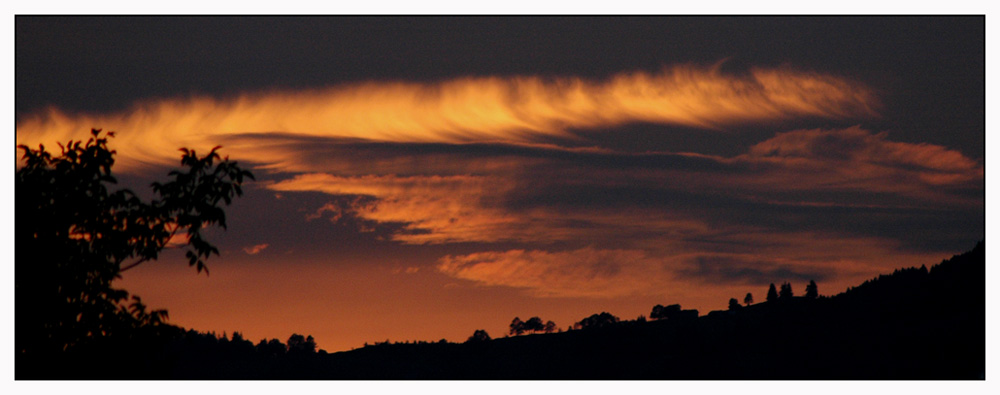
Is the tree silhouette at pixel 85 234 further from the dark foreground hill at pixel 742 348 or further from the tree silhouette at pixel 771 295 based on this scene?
the tree silhouette at pixel 771 295

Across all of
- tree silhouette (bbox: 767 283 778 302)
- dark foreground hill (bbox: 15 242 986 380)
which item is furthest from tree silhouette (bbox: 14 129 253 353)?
tree silhouette (bbox: 767 283 778 302)

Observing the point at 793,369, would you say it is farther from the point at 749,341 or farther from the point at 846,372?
the point at 749,341

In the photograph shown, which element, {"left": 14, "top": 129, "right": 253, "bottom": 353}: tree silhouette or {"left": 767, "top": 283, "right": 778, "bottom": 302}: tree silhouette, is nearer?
{"left": 14, "top": 129, "right": 253, "bottom": 353}: tree silhouette

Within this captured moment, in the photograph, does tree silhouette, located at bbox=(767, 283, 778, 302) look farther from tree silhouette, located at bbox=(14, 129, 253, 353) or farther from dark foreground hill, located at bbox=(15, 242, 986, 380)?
tree silhouette, located at bbox=(14, 129, 253, 353)

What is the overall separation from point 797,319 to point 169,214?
95.2 meters

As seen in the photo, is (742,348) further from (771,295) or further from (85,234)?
(85,234)

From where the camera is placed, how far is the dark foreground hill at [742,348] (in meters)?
54.1

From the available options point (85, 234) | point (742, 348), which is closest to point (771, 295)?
point (742, 348)

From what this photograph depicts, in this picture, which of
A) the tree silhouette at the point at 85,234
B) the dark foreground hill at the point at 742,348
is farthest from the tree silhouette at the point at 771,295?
the tree silhouette at the point at 85,234

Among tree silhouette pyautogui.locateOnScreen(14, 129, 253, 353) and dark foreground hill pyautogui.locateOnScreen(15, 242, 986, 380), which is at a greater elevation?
tree silhouette pyautogui.locateOnScreen(14, 129, 253, 353)

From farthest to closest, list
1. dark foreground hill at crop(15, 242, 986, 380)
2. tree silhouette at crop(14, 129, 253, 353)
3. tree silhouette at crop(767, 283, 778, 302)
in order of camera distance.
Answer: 1. tree silhouette at crop(767, 283, 778, 302)
2. dark foreground hill at crop(15, 242, 986, 380)
3. tree silhouette at crop(14, 129, 253, 353)

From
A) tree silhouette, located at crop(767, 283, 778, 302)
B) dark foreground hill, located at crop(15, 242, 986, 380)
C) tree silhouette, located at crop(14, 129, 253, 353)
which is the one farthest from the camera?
tree silhouette, located at crop(767, 283, 778, 302)

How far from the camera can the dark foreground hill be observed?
54.1 meters

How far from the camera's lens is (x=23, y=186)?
13.6 meters
